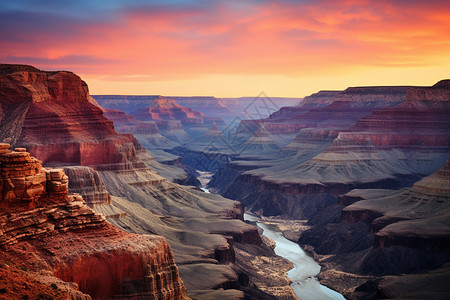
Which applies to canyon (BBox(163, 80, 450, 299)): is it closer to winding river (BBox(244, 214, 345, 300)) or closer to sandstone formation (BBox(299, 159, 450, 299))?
sandstone formation (BBox(299, 159, 450, 299))

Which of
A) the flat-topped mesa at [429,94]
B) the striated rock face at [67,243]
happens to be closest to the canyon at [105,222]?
the striated rock face at [67,243]

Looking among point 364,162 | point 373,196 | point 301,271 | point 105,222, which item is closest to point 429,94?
point 364,162

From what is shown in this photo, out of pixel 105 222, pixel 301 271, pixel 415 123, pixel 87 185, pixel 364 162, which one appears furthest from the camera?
pixel 415 123

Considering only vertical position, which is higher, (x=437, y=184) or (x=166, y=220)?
(x=437, y=184)

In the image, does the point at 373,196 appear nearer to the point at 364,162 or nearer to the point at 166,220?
the point at 364,162

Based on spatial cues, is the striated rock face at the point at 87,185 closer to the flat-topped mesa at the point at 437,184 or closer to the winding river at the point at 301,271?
the winding river at the point at 301,271

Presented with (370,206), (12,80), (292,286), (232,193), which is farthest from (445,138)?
(12,80)

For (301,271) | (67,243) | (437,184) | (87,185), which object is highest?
(67,243)
